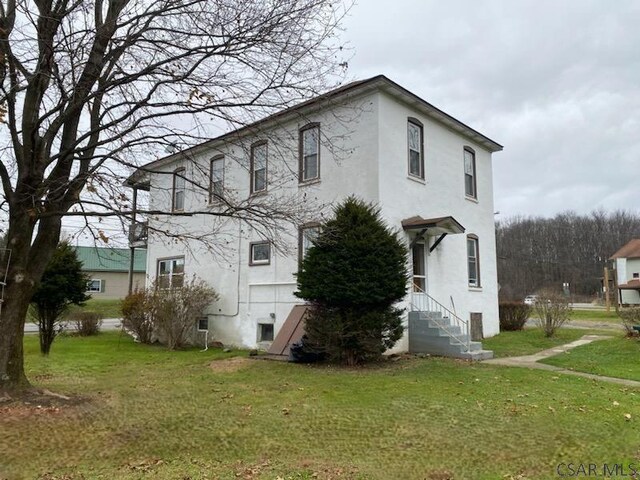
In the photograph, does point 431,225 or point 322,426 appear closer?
point 322,426

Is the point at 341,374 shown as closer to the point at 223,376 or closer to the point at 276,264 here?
the point at 223,376

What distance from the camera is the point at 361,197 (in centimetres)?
1317

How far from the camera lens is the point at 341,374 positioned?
389 inches

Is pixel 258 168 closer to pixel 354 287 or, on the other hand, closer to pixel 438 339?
pixel 354 287

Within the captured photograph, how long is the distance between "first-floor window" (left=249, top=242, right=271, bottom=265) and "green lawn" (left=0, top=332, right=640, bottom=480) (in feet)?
19.5

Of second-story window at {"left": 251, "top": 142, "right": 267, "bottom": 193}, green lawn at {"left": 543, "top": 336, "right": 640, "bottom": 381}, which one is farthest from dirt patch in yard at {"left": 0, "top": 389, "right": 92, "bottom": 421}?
green lawn at {"left": 543, "top": 336, "right": 640, "bottom": 381}

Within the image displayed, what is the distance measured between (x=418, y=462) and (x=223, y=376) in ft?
18.7

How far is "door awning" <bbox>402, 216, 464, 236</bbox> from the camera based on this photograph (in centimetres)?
1311

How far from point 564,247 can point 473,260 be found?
6872 cm

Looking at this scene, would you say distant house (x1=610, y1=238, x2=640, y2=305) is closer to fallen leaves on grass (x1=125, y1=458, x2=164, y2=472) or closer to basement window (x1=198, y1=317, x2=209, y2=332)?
basement window (x1=198, y1=317, x2=209, y2=332)

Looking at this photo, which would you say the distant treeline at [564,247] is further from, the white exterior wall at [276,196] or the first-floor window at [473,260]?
the white exterior wall at [276,196]

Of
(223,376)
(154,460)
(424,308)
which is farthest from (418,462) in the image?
(424,308)

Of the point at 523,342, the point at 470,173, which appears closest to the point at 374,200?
the point at 470,173

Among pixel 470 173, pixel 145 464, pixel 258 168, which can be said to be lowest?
pixel 145 464
